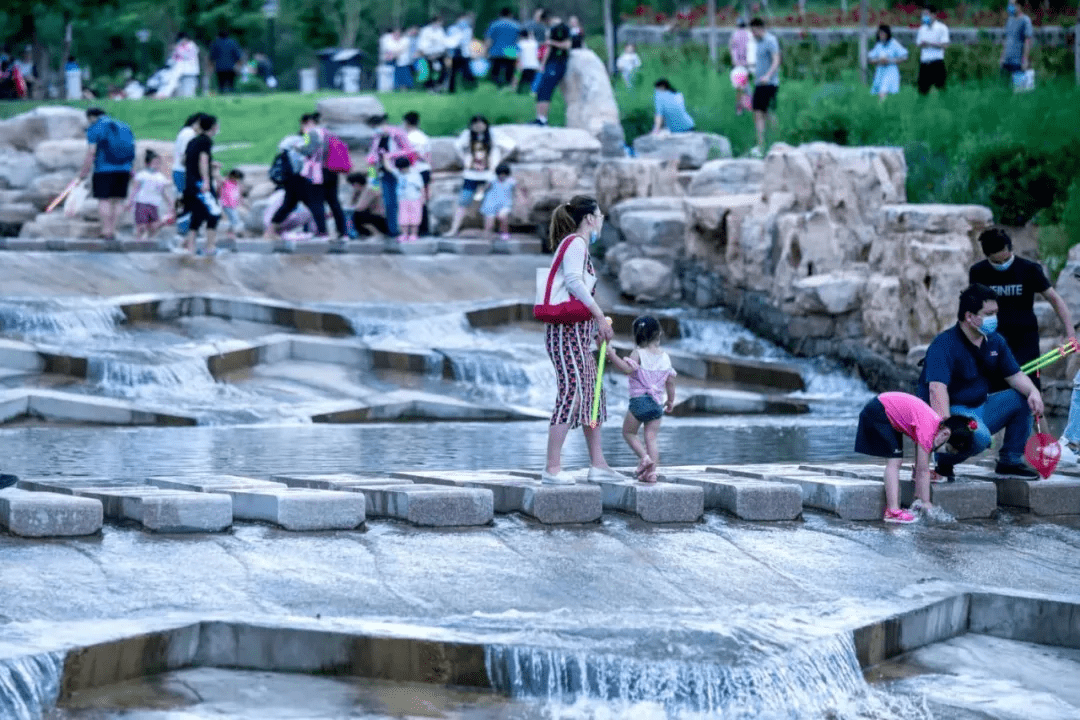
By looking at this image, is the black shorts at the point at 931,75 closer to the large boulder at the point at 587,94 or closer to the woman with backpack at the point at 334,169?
the large boulder at the point at 587,94

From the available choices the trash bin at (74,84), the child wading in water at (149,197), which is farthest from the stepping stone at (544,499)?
the trash bin at (74,84)

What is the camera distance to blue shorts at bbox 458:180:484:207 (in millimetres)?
23734

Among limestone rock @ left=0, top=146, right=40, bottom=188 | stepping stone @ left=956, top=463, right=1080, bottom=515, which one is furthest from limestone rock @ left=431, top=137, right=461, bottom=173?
stepping stone @ left=956, top=463, right=1080, bottom=515

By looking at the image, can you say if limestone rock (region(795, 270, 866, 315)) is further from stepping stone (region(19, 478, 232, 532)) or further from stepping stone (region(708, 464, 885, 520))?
stepping stone (region(19, 478, 232, 532))

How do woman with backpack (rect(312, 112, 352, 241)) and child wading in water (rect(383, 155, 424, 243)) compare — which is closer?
woman with backpack (rect(312, 112, 352, 241))

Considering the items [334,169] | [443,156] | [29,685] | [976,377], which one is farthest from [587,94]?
[29,685]

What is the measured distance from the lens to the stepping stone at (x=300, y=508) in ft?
29.2

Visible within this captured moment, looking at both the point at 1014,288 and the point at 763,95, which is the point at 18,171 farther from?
the point at 1014,288

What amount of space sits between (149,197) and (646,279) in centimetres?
643

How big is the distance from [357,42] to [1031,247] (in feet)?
115

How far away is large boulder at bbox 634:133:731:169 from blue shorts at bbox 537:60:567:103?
2.17 m

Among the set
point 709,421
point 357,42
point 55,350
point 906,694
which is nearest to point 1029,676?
point 906,694

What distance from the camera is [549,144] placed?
1011 inches

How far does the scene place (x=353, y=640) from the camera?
7051 mm
